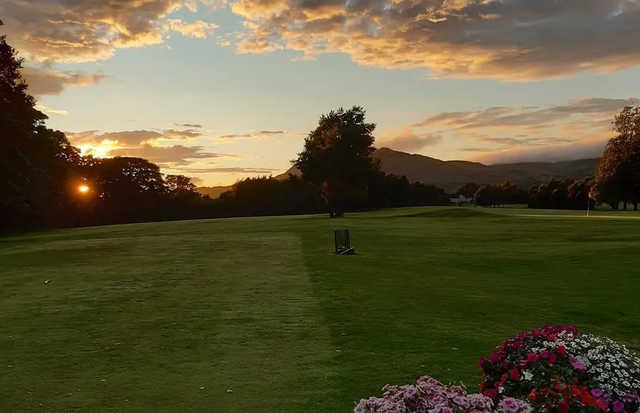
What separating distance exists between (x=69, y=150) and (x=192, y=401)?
103434mm

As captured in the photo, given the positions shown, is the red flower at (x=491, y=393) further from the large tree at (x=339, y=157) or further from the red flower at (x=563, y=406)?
the large tree at (x=339, y=157)

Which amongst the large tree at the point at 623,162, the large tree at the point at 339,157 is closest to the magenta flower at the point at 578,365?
the large tree at the point at 623,162

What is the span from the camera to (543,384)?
567 centimetres

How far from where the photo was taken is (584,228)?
4641cm

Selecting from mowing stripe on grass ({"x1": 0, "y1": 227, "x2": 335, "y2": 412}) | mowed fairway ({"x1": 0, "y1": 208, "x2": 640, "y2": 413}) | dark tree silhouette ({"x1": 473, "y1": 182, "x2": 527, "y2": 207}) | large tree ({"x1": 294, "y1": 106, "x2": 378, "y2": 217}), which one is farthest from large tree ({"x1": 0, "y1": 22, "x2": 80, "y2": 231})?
dark tree silhouette ({"x1": 473, "y1": 182, "x2": 527, "y2": 207})

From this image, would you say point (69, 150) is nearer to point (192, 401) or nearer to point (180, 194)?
point (180, 194)

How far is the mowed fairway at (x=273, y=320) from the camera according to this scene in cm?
926

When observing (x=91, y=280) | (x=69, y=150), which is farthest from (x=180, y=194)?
(x=91, y=280)

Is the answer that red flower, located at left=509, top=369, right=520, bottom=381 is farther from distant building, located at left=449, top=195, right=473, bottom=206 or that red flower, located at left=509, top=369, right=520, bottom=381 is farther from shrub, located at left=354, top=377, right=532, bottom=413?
distant building, located at left=449, top=195, right=473, bottom=206

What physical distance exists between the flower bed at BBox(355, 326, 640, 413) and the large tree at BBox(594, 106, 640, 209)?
6926 centimetres

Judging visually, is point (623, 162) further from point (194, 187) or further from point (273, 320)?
point (194, 187)

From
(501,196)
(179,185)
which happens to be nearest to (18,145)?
(179,185)

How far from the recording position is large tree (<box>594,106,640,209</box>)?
66.8 m

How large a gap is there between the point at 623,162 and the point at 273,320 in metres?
66.1
